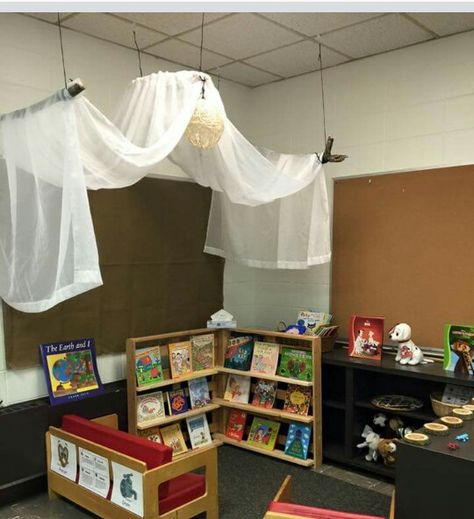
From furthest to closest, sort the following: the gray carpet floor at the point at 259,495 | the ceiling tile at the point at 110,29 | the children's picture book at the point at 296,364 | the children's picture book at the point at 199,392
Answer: the children's picture book at the point at 199,392 → the children's picture book at the point at 296,364 → the ceiling tile at the point at 110,29 → the gray carpet floor at the point at 259,495

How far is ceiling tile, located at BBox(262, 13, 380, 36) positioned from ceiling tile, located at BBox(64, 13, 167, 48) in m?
0.78

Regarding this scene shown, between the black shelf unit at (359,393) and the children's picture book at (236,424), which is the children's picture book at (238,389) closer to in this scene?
the children's picture book at (236,424)

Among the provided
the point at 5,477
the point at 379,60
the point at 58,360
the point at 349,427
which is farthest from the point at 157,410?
the point at 379,60

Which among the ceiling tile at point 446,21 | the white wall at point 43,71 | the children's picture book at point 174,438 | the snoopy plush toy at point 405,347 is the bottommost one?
the children's picture book at point 174,438

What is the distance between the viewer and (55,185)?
2.26 m

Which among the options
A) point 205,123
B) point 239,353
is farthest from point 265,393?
point 205,123

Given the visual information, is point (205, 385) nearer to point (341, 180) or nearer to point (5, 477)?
point (5, 477)

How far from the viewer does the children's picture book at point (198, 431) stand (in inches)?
144

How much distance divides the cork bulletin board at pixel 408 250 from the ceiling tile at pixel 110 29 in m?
1.63

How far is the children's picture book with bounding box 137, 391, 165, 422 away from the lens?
338 cm

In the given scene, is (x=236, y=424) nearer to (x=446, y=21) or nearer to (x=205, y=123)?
(x=205, y=123)

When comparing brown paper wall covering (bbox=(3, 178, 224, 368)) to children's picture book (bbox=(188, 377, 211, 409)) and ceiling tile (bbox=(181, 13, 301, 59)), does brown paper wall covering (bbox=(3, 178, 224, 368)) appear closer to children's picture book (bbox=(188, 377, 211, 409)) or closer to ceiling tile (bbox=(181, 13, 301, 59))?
children's picture book (bbox=(188, 377, 211, 409))

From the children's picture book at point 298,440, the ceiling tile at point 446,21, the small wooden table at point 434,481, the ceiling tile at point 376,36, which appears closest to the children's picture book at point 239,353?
the children's picture book at point 298,440

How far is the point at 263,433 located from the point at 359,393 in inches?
29.8
